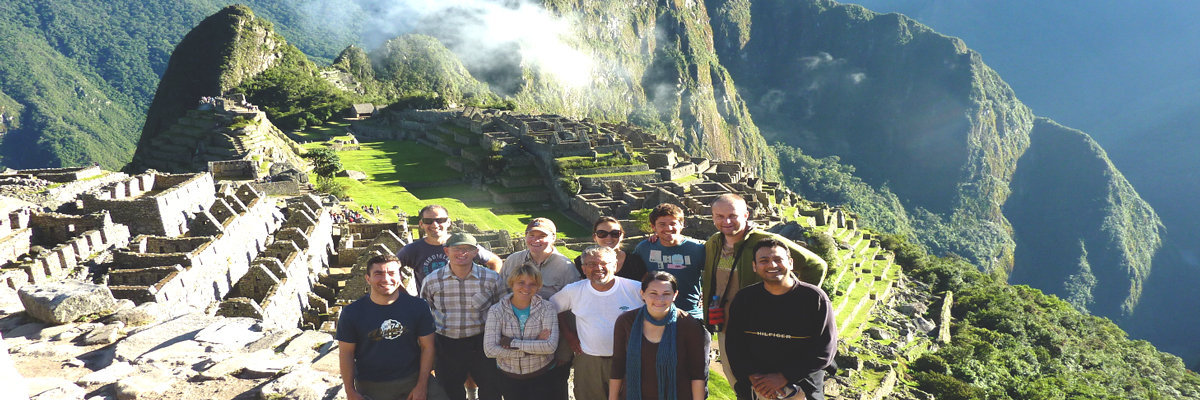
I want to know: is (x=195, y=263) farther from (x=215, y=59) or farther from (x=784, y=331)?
(x=215, y=59)

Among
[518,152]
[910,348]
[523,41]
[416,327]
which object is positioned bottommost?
[910,348]

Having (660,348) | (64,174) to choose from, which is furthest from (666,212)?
(64,174)

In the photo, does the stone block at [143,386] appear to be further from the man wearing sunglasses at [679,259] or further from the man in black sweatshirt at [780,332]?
the man in black sweatshirt at [780,332]

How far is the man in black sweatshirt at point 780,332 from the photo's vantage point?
5059mm

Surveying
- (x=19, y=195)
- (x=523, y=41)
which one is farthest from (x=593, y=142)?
(x=523, y=41)

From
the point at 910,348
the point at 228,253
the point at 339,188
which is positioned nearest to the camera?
the point at 228,253

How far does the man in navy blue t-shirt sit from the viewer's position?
18.2 ft

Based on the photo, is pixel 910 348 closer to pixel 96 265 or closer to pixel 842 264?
pixel 842 264

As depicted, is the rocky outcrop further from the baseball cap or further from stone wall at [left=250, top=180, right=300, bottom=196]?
the baseball cap

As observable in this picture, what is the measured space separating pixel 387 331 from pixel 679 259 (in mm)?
2686

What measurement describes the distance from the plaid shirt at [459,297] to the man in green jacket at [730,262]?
2027 millimetres

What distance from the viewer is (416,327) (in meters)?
5.76

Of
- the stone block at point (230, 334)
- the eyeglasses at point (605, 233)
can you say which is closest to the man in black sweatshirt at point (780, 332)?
the eyeglasses at point (605, 233)

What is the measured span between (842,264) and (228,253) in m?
30.3
